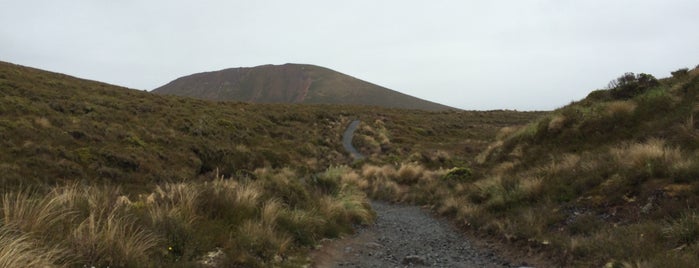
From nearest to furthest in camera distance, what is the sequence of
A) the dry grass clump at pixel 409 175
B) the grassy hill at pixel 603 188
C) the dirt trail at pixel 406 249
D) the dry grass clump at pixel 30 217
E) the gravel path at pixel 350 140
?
1. the dry grass clump at pixel 30 217
2. the grassy hill at pixel 603 188
3. the dirt trail at pixel 406 249
4. the dry grass clump at pixel 409 175
5. the gravel path at pixel 350 140

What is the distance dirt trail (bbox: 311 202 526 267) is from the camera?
23.7ft

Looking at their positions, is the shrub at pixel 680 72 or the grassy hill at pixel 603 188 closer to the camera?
the grassy hill at pixel 603 188

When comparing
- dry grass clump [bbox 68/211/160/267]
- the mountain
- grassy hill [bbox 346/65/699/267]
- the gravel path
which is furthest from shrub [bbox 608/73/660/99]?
the mountain

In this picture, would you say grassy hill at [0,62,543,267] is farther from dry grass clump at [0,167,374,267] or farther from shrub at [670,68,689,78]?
shrub at [670,68,689,78]

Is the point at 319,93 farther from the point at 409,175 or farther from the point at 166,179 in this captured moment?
the point at 166,179

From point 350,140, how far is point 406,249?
38.0 meters

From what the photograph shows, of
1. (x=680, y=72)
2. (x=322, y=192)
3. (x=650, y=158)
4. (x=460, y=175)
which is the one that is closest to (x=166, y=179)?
(x=322, y=192)

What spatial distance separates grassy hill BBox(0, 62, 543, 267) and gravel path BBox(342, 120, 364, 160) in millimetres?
1021

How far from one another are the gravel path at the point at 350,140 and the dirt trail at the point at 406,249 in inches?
1014

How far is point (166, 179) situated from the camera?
747 inches

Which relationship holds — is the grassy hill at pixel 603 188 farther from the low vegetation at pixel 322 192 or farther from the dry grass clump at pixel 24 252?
the dry grass clump at pixel 24 252

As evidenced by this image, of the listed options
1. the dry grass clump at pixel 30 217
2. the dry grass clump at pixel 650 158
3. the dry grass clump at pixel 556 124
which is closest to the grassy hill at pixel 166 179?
the dry grass clump at pixel 30 217

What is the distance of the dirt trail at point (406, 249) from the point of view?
7227 millimetres

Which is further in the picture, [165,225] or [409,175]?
[409,175]
